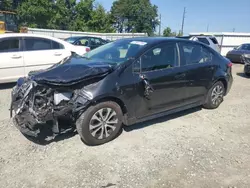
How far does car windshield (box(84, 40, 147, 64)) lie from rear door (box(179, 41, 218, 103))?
94 cm

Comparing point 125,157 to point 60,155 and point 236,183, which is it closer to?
point 60,155

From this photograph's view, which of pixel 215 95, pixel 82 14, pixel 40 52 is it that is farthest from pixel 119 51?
pixel 82 14

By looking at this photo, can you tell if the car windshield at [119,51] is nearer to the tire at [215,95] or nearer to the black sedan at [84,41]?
the tire at [215,95]

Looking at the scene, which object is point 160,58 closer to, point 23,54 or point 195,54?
point 195,54

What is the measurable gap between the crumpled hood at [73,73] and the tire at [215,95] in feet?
8.79

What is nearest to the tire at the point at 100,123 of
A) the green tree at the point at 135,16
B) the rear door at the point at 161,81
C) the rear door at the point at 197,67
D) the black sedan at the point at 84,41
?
the rear door at the point at 161,81

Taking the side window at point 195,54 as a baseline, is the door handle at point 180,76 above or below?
below

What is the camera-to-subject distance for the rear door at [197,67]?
464 centimetres

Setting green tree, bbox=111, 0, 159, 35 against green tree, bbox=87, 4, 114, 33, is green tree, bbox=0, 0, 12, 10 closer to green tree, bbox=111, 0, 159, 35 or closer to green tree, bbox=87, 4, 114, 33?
green tree, bbox=87, 4, 114, 33

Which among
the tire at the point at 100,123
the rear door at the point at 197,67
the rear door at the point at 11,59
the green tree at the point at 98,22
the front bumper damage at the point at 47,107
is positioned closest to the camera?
the front bumper damage at the point at 47,107

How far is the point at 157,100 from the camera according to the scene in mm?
4176

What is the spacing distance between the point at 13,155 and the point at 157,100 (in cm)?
241

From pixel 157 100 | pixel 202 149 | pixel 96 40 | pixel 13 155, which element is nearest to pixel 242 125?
pixel 202 149

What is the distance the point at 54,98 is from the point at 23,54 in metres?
3.86
